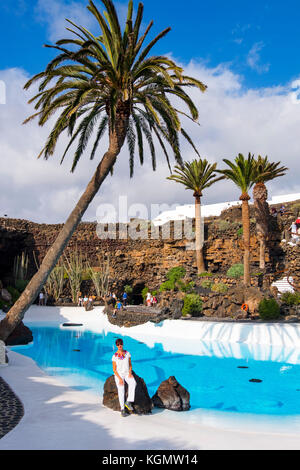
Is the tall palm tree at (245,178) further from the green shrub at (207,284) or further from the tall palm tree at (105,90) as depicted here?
the tall palm tree at (105,90)

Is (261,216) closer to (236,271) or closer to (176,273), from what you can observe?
(236,271)

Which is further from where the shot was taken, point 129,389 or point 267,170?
point 267,170

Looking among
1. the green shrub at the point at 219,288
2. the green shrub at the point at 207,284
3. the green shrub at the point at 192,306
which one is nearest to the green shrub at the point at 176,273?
the green shrub at the point at 207,284

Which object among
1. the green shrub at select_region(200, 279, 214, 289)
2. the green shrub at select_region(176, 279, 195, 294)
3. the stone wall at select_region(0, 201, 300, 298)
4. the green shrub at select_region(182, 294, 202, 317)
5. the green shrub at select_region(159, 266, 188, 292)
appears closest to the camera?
the green shrub at select_region(182, 294, 202, 317)

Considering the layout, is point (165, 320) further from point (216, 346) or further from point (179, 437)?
point (179, 437)

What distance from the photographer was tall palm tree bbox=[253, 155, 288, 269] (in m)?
26.9

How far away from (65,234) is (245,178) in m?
18.0

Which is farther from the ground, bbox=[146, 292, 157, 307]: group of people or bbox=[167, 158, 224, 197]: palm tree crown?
bbox=[167, 158, 224, 197]: palm tree crown

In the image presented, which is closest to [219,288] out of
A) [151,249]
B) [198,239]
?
[198,239]

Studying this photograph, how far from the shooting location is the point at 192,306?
22312 millimetres

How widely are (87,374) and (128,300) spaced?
69.7ft

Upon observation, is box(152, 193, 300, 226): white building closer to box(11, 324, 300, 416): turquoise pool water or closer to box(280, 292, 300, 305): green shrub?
box(280, 292, 300, 305): green shrub

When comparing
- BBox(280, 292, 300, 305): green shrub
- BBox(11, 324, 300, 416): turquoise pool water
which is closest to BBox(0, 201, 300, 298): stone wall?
BBox(280, 292, 300, 305): green shrub

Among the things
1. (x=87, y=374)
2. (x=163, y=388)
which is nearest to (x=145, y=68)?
(x=163, y=388)
